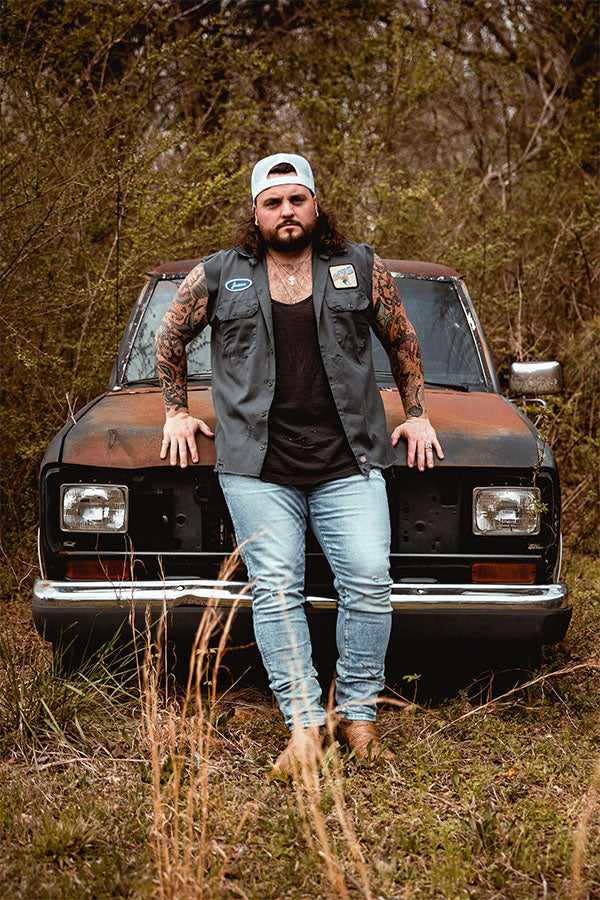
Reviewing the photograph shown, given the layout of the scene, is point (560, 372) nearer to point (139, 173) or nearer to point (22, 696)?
point (22, 696)

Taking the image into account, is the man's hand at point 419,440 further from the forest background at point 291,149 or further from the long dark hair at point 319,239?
the forest background at point 291,149

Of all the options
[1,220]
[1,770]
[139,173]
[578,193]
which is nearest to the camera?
[1,770]

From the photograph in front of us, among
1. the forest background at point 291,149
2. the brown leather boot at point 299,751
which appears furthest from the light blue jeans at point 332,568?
the forest background at point 291,149

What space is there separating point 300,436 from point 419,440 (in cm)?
45

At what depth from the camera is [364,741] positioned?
2873mm

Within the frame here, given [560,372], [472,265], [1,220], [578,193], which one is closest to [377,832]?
[560,372]

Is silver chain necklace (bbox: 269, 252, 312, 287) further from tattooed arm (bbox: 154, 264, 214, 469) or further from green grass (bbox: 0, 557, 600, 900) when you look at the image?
green grass (bbox: 0, 557, 600, 900)

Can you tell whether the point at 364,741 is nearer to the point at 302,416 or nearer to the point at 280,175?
the point at 302,416

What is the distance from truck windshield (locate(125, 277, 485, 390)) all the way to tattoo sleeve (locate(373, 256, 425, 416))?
636mm

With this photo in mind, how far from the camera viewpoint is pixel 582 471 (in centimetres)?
686

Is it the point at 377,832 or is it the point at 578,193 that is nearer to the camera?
the point at 377,832

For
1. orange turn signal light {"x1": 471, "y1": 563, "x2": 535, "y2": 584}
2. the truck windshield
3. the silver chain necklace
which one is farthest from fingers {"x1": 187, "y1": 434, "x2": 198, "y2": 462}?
orange turn signal light {"x1": 471, "y1": 563, "x2": 535, "y2": 584}

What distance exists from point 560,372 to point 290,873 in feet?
8.51

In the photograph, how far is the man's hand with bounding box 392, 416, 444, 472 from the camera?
3020mm
